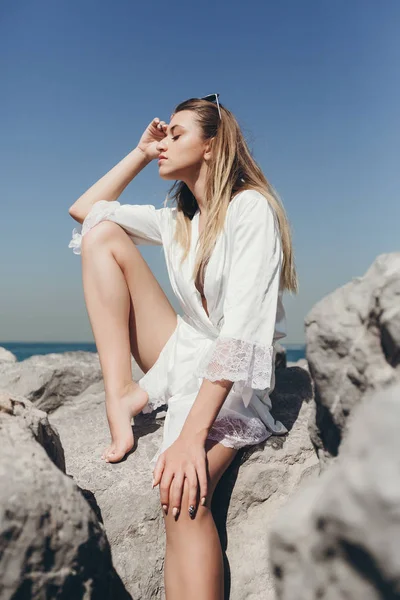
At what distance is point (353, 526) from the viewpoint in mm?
857

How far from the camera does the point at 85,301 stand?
9.34 ft

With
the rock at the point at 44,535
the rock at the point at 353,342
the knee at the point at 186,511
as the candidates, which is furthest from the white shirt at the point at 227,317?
the rock at the point at 44,535

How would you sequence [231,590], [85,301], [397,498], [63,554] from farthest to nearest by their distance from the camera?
[85,301]
[231,590]
[63,554]
[397,498]

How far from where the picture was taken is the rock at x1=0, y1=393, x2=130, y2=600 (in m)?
1.35

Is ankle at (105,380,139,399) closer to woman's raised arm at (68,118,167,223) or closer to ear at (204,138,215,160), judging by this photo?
woman's raised arm at (68,118,167,223)

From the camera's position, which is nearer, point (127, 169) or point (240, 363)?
point (240, 363)

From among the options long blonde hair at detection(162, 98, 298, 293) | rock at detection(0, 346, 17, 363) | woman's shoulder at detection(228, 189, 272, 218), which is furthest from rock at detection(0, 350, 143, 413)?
woman's shoulder at detection(228, 189, 272, 218)

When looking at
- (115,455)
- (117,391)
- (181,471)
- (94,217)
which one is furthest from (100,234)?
(181,471)

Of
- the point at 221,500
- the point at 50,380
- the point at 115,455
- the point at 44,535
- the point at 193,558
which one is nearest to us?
the point at 44,535

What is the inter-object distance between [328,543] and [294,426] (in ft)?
5.81

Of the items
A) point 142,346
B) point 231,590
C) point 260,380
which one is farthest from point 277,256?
point 231,590

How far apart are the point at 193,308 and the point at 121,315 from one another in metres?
0.37

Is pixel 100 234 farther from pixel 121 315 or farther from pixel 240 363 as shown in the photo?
pixel 240 363

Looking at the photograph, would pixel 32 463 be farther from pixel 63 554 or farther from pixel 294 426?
pixel 294 426
